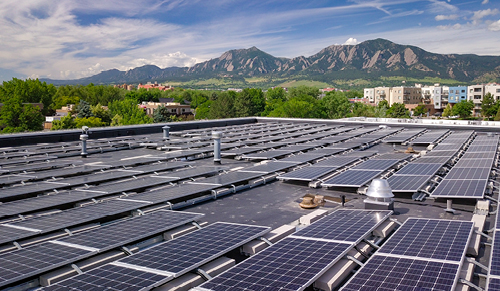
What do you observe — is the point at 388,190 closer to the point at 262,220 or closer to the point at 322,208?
the point at 322,208

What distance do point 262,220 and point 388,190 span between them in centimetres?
416

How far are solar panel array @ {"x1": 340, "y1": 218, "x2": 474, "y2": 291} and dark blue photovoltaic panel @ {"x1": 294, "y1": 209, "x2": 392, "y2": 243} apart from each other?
764 mm

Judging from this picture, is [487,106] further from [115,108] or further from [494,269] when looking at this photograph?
[494,269]

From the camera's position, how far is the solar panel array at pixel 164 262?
6465mm

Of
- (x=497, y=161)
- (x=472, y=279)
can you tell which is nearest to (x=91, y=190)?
(x=472, y=279)

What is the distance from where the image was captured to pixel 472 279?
7633mm

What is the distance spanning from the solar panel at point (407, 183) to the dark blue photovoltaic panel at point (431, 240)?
372 cm

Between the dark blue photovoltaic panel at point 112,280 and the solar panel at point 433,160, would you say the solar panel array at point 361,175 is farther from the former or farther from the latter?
the dark blue photovoltaic panel at point 112,280

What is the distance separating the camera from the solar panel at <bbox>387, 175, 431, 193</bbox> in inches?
555

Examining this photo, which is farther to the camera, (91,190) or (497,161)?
(497,161)

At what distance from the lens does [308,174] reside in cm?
1730

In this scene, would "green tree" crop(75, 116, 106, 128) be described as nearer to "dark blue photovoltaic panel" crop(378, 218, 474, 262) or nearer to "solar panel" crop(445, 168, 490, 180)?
"solar panel" crop(445, 168, 490, 180)

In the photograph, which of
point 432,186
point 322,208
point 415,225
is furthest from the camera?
point 432,186

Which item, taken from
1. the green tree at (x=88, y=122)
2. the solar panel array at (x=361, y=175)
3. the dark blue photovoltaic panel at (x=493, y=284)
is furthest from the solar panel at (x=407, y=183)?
the green tree at (x=88, y=122)
